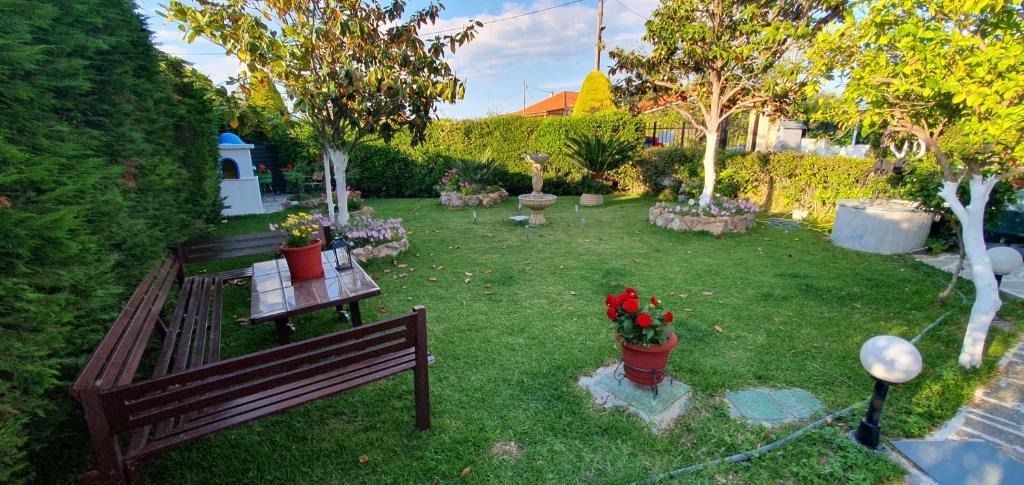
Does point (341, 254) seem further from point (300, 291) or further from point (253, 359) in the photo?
point (253, 359)

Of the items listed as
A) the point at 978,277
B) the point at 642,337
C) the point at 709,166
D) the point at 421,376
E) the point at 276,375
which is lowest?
the point at 421,376

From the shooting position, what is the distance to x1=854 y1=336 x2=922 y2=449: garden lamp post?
1999 mm

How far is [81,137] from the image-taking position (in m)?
2.18

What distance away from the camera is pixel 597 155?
34.9 ft

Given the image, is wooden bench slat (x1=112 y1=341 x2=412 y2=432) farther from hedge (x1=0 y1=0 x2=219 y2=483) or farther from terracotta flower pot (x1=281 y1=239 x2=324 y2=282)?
terracotta flower pot (x1=281 y1=239 x2=324 y2=282)

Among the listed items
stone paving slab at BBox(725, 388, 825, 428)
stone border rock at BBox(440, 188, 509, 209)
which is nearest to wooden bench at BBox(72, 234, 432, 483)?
stone paving slab at BBox(725, 388, 825, 428)

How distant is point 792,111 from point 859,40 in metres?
4.69

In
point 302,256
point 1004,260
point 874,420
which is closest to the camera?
point 874,420

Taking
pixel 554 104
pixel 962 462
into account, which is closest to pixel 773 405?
pixel 962 462

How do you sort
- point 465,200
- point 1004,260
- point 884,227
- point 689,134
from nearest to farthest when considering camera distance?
point 1004,260, point 884,227, point 465,200, point 689,134

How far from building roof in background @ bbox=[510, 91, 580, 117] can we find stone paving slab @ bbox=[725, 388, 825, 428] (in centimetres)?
3101

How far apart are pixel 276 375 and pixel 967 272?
7068mm

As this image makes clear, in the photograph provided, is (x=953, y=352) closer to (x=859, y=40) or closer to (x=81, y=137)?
(x=859, y=40)

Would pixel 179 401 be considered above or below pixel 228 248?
below
